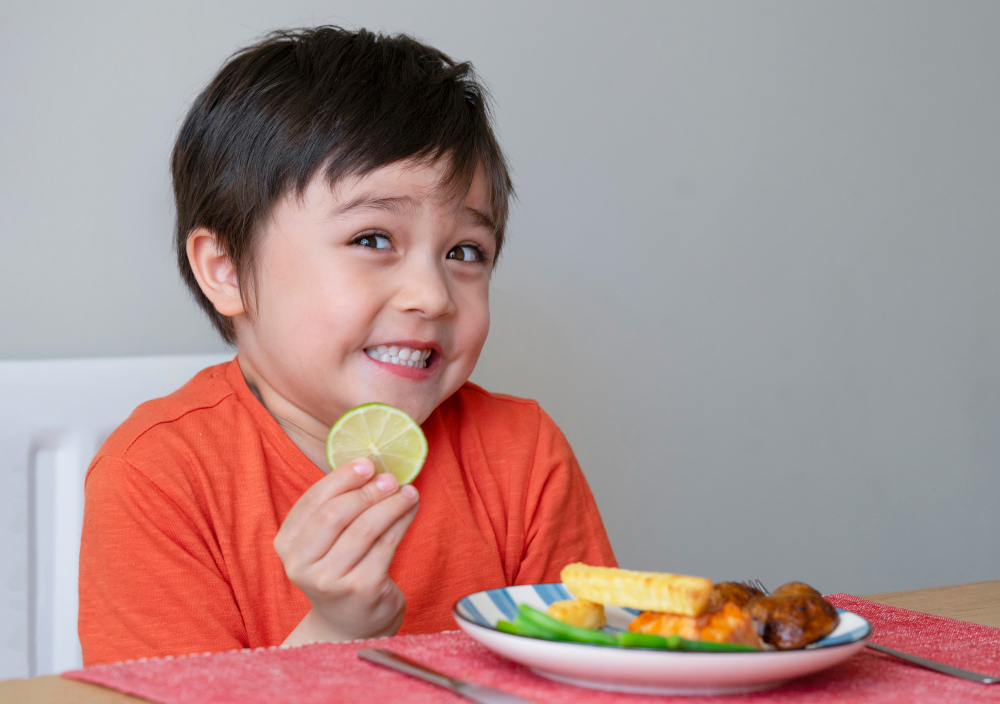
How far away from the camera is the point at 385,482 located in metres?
0.80

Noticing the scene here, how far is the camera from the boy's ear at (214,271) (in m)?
1.11

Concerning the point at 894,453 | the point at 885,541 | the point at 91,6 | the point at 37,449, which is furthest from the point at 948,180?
the point at 37,449

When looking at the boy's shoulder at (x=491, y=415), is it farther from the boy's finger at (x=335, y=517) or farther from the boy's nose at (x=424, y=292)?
the boy's finger at (x=335, y=517)

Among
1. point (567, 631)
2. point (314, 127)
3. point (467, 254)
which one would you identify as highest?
point (314, 127)

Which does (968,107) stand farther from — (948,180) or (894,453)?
(894,453)

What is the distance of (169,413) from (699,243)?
4.13ft

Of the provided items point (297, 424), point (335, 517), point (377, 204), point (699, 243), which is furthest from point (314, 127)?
point (699, 243)

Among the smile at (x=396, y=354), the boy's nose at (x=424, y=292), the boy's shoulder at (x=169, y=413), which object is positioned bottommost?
the boy's shoulder at (x=169, y=413)

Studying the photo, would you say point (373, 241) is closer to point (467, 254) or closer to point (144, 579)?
point (467, 254)

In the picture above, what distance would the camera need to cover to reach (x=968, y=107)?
2312 mm

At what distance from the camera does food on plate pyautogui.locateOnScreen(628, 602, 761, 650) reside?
0.52 m

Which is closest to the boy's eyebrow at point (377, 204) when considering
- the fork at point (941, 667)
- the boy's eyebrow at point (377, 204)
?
the boy's eyebrow at point (377, 204)

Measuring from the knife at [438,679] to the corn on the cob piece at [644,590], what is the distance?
0.09 m

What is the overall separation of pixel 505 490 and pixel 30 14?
3.26 feet
